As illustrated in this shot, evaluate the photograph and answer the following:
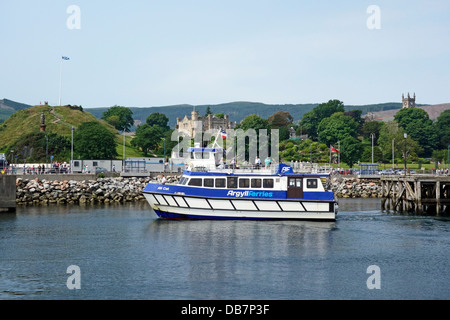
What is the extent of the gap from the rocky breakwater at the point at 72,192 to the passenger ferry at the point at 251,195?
2241cm

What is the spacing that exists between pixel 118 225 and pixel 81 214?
9166 millimetres

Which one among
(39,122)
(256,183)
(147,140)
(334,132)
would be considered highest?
(39,122)

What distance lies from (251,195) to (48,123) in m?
112

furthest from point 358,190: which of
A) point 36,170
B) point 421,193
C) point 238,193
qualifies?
point 36,170

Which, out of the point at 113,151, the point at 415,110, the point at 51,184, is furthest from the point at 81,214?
the point at 415,110

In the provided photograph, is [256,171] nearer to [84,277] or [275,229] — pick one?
[275,229]

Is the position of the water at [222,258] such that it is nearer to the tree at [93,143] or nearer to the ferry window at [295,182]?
the ferry window at [295,182]

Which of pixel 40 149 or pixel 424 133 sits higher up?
pixel 424 133

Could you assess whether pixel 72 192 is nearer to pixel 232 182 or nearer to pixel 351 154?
pixel 232 182

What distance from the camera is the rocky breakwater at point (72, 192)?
6338cm

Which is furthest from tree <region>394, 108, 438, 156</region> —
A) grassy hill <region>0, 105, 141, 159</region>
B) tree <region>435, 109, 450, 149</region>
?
grassy hill <region>0, 105, 141, 159</region>

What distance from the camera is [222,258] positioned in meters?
31.9

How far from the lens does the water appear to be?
2578cm

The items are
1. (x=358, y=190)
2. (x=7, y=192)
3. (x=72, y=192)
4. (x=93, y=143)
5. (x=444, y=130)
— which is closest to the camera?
(x=7, y=192)
